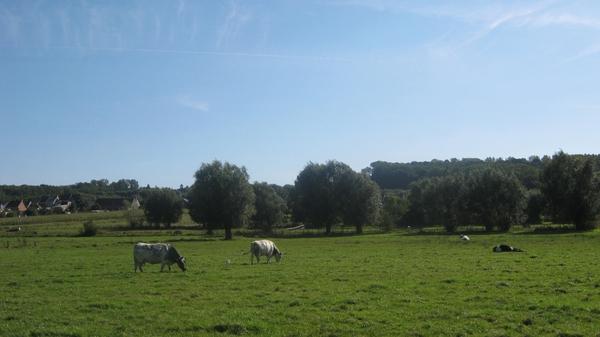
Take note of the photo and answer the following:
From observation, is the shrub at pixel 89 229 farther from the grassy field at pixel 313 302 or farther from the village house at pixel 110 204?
the village house at pixel 110 204

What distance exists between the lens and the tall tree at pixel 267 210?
305ft

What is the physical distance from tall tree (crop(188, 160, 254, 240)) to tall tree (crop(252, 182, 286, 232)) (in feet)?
62.8

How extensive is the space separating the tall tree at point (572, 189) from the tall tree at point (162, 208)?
84.5 meters

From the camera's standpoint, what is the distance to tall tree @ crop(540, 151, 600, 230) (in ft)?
234

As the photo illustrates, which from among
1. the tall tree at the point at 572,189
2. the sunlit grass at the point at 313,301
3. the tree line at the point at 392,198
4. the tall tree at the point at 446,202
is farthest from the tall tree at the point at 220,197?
the tall tree at the point at 572,189

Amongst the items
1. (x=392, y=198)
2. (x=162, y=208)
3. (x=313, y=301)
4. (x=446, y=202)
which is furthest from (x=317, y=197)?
(x=313, y=301)

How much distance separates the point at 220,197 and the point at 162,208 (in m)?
47.1

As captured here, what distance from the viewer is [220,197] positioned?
234 feet

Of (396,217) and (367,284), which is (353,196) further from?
(367,284)

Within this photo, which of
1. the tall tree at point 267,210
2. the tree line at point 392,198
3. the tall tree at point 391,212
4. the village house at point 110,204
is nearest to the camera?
the tree line at point 392,198

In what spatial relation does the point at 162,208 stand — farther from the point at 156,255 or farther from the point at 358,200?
the point at 156,255

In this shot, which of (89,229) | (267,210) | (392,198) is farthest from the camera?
(392,198)

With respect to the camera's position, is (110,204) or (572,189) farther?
(110,204)

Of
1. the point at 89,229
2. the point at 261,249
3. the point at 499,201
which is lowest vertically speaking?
the point at 261,249
